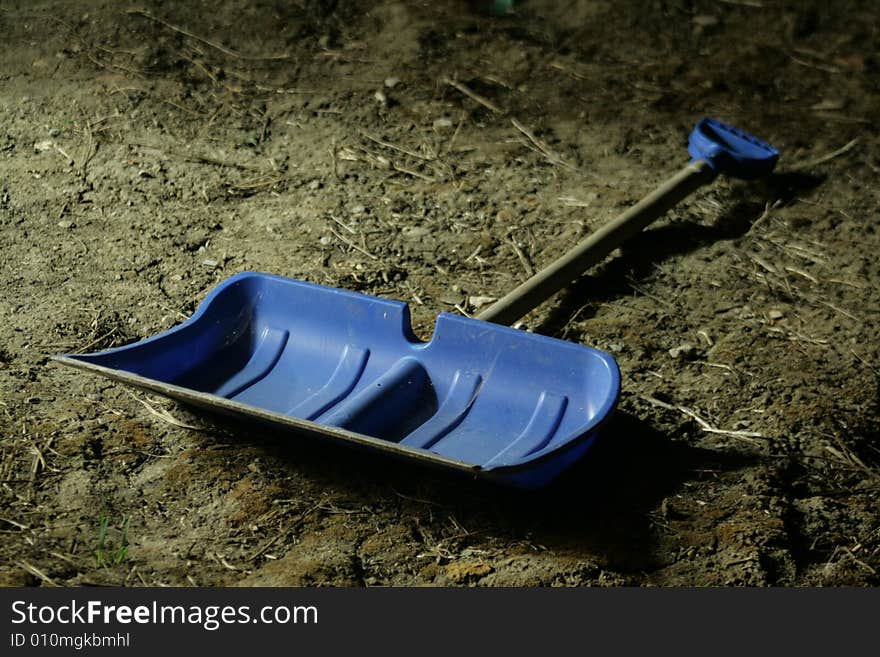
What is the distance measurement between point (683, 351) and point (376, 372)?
0.90m

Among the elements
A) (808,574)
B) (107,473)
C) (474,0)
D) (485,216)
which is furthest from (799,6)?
(107,473)

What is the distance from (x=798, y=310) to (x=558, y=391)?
1114 millimetres

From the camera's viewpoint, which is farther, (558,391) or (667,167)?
(667,167)

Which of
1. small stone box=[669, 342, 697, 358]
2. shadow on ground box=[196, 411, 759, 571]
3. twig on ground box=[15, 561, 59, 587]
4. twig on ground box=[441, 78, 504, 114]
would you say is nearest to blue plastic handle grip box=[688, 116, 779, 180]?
twig on ground box=[441, 78, 504, 114]

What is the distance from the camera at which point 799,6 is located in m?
5.32

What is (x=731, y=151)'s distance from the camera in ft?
12.9

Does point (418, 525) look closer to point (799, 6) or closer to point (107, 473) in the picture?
point (107, 473)

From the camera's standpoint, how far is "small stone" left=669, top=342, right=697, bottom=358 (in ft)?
10.1

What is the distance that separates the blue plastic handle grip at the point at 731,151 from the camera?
3875mm

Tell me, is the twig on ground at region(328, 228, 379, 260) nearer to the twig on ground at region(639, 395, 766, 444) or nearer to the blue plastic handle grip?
the twig on ground at region(639, 395, 766, 444)

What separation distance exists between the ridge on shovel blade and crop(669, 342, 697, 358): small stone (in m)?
0.61

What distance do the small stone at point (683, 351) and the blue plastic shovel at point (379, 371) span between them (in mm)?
441

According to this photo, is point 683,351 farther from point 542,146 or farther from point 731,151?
point 542,146

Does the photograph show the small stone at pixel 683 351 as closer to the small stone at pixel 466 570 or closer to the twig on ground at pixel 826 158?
the small stone at pixel 466 570
